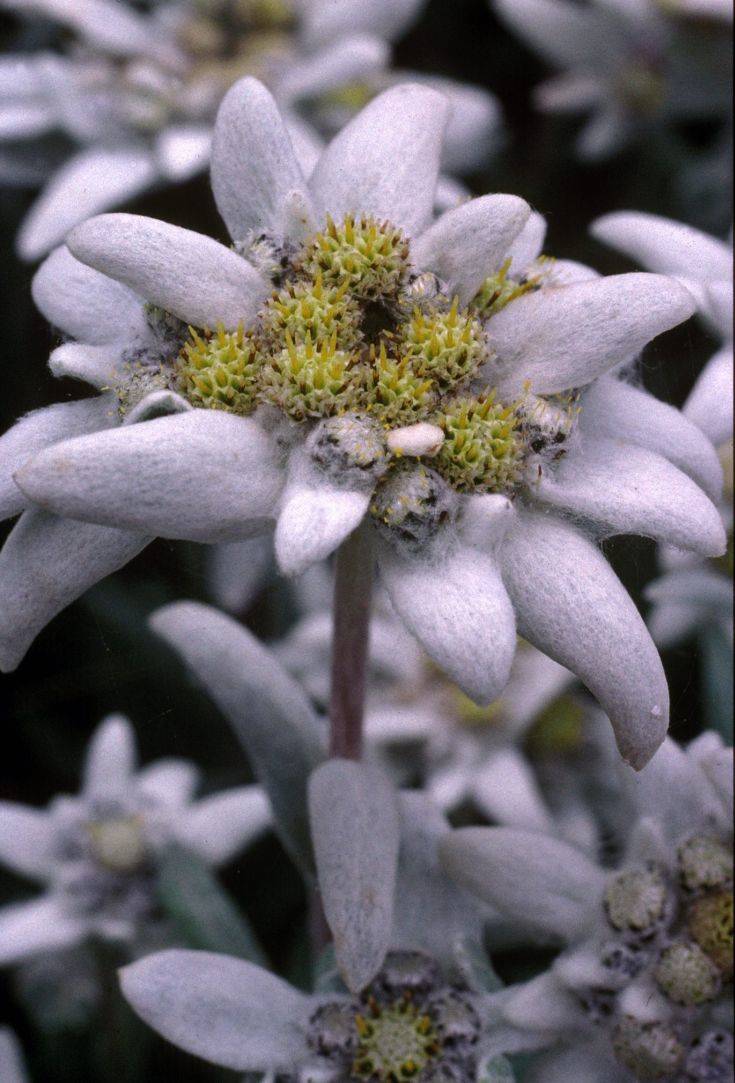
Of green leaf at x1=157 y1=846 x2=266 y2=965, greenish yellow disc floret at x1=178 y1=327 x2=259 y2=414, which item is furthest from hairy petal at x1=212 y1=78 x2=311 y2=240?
green leaf at x1=157 y1=846 x2=266 y2=965

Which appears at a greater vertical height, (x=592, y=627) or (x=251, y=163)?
(x=251, y=163)

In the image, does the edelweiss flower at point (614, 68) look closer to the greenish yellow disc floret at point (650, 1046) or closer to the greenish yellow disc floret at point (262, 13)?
the greenish yellow disc floret at point (262, 13)

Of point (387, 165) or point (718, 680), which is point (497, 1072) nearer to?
point (718, 680)

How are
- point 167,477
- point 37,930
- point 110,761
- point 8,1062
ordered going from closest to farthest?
point 167,477, point 8,1062, point 37,930, point 110,761

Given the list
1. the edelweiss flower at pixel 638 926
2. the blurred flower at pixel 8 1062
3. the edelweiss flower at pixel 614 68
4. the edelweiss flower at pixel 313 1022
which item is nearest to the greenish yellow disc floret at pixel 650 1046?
the edelweiss flower at pixel 638 926

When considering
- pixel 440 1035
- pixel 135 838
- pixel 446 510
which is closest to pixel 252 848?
pixel 135 838

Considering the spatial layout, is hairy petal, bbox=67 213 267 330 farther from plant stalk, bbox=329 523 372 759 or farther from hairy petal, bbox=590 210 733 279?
hairy petal, bbox=590 210 733 279

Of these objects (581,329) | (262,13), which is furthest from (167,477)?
(262,13)
